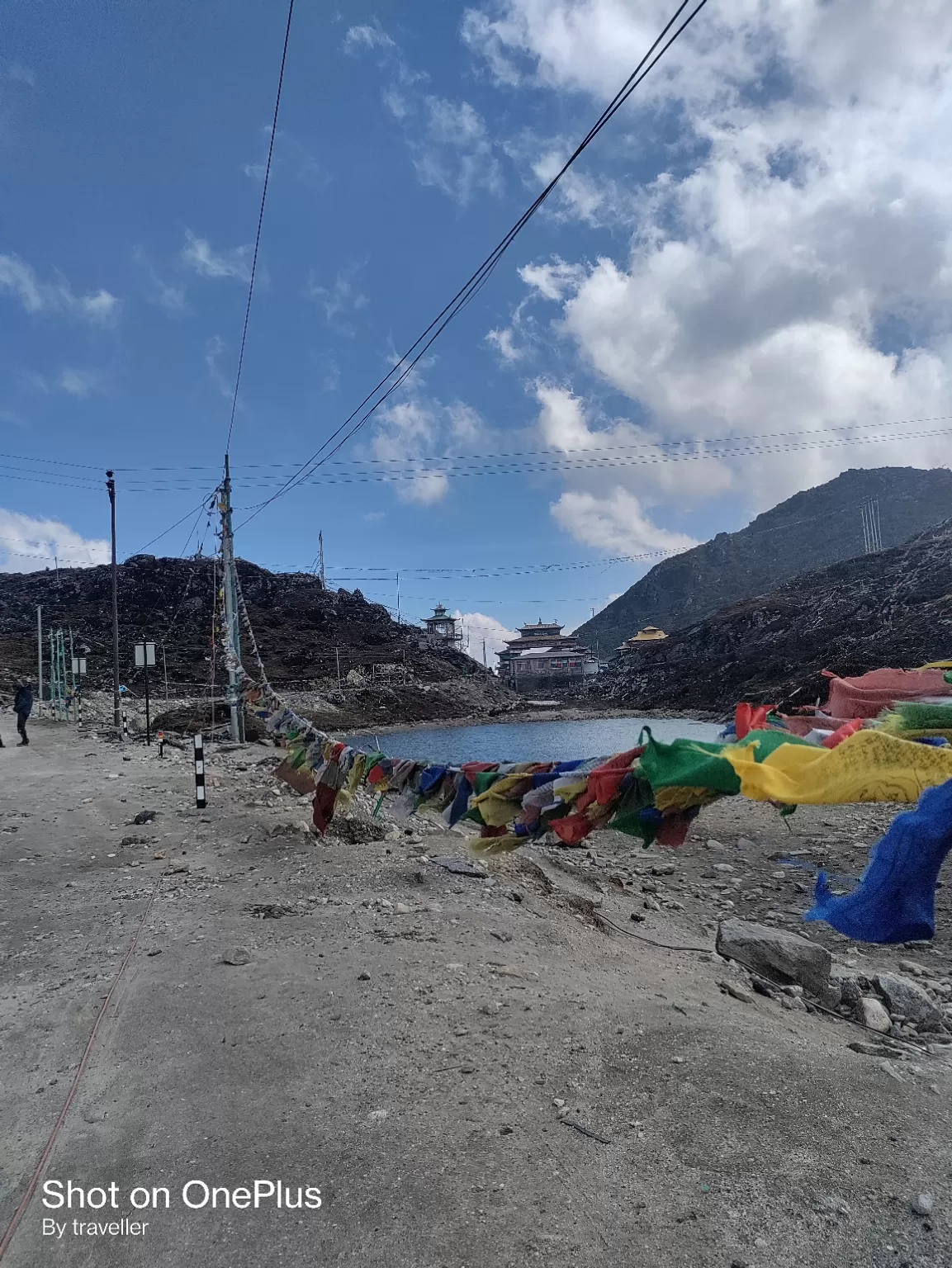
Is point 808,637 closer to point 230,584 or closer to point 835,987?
point 230,584

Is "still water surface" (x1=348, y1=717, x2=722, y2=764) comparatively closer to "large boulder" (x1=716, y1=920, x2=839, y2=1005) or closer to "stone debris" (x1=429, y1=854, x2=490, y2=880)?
"stone debris" (x1=429, y1=854, x2=490, y2=880)

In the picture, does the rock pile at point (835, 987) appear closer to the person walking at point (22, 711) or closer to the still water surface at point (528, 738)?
the person walking at point (22, 711)

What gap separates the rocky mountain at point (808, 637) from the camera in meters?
51.8

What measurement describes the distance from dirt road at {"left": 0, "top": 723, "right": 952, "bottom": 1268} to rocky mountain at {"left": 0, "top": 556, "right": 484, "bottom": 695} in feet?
172

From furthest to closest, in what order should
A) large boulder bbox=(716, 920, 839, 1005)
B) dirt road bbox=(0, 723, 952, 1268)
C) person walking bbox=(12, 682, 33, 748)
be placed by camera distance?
1. person walking bbox=(12, 682, 33, 748)
2. large boulder bbox=(716, 920, 839, 1005)
3. dirt road bbox=(0, 723, 952, 1268)

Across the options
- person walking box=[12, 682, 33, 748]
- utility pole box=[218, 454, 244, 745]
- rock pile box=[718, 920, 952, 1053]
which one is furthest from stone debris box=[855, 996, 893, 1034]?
person walking box=[12, 682, 33, 748]

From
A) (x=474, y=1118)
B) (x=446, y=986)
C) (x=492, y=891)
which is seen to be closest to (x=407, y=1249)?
(x=474, y=1118)

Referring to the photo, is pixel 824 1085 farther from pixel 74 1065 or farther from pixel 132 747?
pixel 132 747

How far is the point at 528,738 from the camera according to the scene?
49531 millimetres

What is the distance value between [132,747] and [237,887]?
1336cm

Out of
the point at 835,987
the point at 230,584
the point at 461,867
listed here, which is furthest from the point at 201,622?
the point at 835,987

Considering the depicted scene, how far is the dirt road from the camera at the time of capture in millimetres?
2562

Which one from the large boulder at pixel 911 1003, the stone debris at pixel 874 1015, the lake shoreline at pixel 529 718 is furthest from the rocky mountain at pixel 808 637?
the stone debris at pixel 874 1015

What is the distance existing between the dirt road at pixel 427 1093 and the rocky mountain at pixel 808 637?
3364cm
